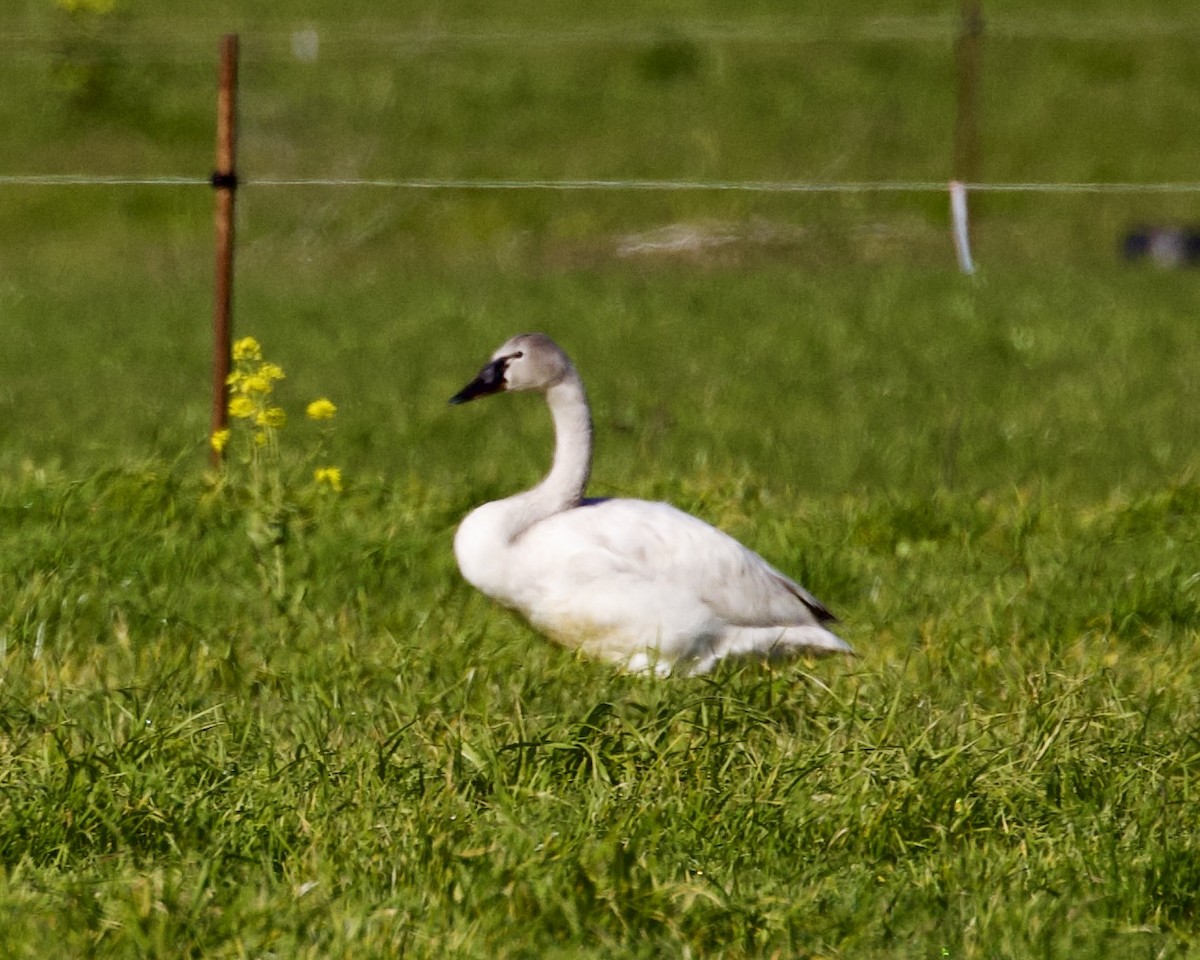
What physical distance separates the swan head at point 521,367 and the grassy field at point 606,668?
0.72 meters

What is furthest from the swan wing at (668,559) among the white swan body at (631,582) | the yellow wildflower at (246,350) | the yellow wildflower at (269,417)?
the yellow wildflower at (246,350)

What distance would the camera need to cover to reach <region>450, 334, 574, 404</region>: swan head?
6348 millimetres

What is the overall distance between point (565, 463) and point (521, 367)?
323 millimetres

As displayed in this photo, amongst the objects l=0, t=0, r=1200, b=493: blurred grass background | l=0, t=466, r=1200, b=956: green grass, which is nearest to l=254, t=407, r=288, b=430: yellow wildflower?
l=0, t=466, r=1200, b=956: green grass

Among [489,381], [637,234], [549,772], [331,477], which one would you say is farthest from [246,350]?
[637,234]

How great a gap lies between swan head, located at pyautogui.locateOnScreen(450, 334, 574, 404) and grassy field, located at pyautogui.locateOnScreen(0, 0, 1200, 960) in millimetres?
718

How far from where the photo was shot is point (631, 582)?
591 cm

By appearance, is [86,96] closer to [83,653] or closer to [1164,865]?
[83,653]

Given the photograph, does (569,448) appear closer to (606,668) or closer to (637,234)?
(606,668)

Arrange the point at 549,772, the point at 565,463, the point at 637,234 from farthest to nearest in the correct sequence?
1. the point at 637,234
2. the point at 565,463
3. the point at 549,772

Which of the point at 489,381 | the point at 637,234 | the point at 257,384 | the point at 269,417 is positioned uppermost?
the point at 489,381

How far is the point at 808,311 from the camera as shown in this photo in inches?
561

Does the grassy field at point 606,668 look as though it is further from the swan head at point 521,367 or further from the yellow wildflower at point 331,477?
the swan head at point 521,367

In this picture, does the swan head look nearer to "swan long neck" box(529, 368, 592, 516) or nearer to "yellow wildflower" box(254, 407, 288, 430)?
"swan long neck" box(529, 368, 592, 516)
